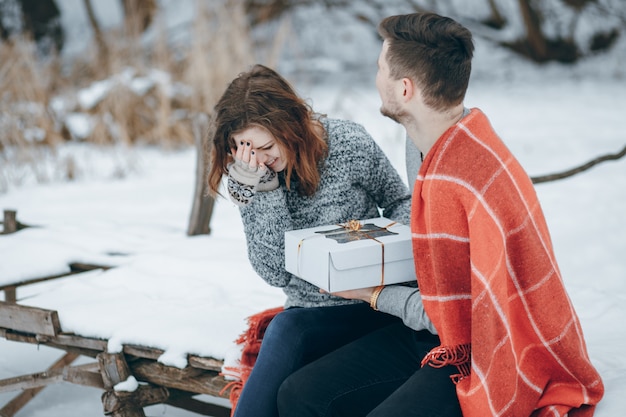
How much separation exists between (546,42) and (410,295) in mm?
10209

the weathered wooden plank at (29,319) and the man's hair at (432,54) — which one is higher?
the man's hair at (432,54)

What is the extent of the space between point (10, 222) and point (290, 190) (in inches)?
103

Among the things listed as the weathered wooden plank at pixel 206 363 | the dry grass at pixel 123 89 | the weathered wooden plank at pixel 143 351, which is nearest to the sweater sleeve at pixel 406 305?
the weathered wooden plank at pixel 206 363

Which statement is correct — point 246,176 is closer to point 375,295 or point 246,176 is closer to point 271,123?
point 271,123

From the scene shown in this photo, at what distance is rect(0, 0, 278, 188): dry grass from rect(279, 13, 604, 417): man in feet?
18.4

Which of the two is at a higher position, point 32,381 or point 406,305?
point 406,305

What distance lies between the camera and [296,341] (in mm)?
2109

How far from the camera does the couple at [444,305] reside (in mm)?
1712

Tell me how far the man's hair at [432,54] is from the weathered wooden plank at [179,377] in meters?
1.36

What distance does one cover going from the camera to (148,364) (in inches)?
113

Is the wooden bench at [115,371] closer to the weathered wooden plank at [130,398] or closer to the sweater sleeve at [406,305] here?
the weathered wooden plank at [130,398]

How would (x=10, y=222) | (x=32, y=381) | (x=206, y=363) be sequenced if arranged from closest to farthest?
(x=206, y=363), (x=32, y=381), (x=10, y=222)

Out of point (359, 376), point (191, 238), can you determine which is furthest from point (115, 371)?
point (191, 238)

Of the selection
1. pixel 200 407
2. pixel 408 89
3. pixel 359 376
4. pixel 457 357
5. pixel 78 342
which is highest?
pixel 408 89
